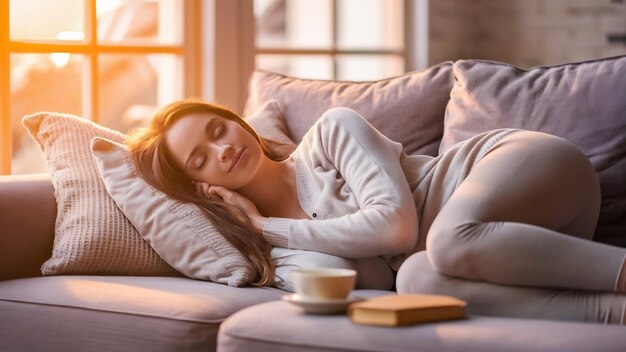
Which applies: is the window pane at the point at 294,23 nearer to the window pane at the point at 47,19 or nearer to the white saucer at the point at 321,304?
the window pane at the point at 47,19

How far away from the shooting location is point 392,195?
7.36 ft

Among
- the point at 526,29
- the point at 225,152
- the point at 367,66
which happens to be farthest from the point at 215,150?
the point at 526,29

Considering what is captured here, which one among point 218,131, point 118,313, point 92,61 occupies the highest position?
point 92,61

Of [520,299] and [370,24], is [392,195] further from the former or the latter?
[370,24]

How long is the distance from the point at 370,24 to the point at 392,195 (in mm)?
2158

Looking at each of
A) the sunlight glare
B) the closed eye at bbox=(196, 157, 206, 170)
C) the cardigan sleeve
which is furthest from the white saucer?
the sunlight glare

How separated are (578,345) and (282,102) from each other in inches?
60.2

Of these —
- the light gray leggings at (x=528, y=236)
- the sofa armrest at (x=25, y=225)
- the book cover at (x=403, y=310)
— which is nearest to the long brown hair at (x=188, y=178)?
the sofa armrest at (x=25, y=225)

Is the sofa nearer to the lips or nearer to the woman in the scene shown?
the woman

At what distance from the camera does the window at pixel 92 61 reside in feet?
11.0

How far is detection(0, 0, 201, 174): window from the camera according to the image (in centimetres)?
334

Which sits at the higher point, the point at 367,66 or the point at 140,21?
the point at 140,21

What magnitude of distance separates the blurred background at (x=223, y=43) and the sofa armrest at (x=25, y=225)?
0.83 meters

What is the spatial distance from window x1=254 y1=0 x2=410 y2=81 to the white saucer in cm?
217
